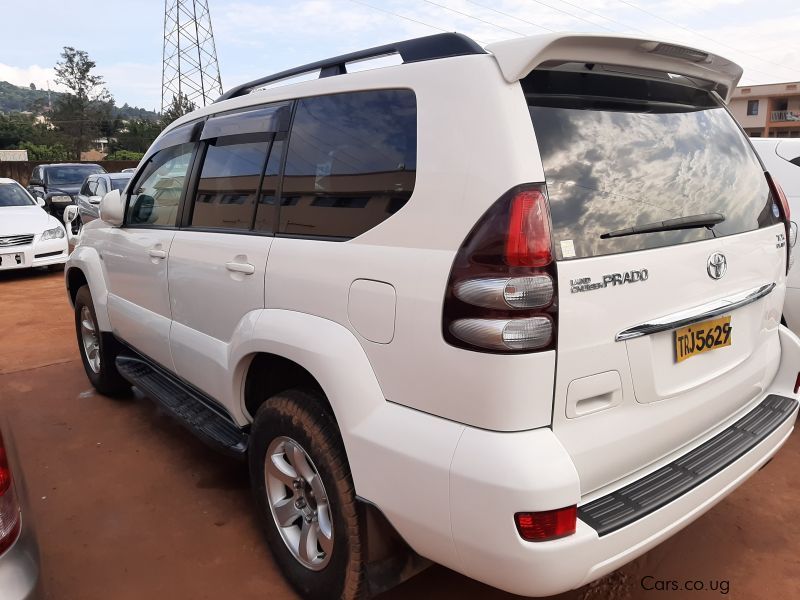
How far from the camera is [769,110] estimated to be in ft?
172

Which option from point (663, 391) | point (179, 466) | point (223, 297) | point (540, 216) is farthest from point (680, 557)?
point (179, 466)

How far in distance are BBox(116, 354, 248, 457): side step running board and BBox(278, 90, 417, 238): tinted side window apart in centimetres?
102

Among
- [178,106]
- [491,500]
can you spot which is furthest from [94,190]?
[178,106]

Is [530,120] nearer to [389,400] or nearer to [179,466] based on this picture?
[389,400]

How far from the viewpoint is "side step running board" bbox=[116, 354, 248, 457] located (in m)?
2.82

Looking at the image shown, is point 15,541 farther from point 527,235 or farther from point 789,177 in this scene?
point 789,177

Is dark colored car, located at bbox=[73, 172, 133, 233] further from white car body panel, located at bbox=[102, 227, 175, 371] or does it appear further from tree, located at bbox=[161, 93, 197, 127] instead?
tree, located at bbox=[161, 93, 197, 127]

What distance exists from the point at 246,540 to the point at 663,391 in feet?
6.52

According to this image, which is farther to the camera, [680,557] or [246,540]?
[246,540]

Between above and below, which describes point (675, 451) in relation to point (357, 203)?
below

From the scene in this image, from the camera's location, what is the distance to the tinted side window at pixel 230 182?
2.71 metres

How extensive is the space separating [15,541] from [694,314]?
83.5 inches

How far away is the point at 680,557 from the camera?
268 centimetres

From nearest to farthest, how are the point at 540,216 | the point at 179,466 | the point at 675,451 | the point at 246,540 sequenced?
the point at 540,216 < the point at 675,451 < the point at 246,540 < the point at 179,466
